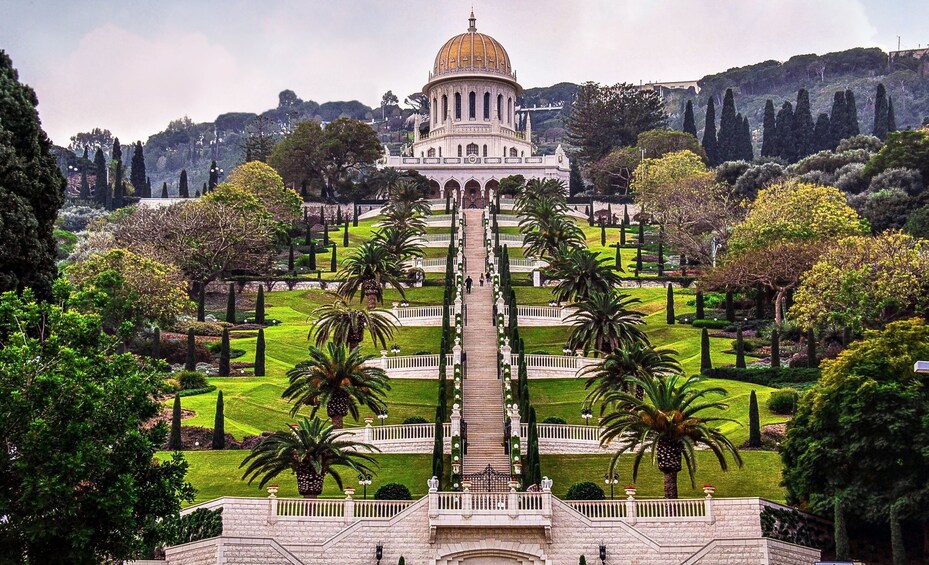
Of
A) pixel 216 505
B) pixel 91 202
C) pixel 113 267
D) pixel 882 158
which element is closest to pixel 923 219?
pixel 882 158

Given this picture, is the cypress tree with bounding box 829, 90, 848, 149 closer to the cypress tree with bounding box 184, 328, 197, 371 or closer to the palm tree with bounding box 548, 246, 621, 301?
the palm tree with bounding box 548, 246, 621, 301

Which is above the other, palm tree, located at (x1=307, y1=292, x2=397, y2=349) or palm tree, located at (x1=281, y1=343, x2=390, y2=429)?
palm tree, located at (x1=307, y1=292, x2=397, y2=349)

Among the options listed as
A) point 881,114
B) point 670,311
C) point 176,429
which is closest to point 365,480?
point 176,429

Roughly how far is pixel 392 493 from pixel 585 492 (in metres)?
6.53

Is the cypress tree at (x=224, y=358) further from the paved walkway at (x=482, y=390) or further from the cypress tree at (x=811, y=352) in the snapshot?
the cypress tree at (x=811, y=352)

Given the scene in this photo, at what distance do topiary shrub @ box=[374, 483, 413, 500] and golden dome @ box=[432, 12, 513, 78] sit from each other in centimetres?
9807

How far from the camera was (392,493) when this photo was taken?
42.6 m

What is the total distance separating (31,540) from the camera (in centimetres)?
3073

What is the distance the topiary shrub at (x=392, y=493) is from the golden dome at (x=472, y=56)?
9807 cm

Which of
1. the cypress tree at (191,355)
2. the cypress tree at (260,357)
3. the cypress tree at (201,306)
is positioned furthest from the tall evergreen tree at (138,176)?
the cypress tree at (260,357)

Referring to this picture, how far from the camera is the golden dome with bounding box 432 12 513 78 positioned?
449 feet

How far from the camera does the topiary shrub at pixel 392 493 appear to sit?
1673 inches

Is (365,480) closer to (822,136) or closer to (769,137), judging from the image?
(822,136)

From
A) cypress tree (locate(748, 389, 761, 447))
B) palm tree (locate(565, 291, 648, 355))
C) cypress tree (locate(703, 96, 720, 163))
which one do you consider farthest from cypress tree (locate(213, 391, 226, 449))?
cypress tree (locate(703, 96, 720, 163))
